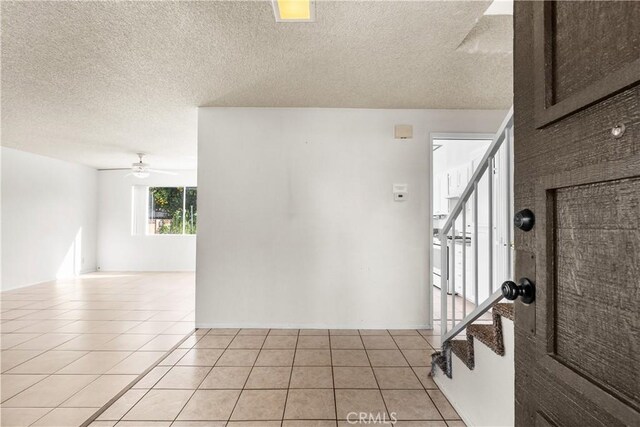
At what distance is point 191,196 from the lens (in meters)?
7.38

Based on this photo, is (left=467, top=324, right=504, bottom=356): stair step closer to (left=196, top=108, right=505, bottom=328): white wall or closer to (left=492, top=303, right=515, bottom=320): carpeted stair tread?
(left=492, top=303, right=515, bottom=320): carpeted stair tread

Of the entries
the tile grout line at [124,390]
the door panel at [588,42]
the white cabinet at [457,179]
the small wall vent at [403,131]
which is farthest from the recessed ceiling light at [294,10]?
the white cabinet at [457,179]

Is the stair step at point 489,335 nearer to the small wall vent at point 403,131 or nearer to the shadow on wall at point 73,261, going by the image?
the small wall vent at point 403,131

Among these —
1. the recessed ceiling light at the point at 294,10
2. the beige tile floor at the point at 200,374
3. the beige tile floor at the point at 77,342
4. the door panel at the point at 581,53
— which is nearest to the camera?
the door panel at the point at 581,53

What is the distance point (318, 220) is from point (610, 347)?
9.57ft

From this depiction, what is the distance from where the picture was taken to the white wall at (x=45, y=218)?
5195 millimetres

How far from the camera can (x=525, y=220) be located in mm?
761

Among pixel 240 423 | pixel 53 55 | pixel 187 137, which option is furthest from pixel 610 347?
pixel 187 137

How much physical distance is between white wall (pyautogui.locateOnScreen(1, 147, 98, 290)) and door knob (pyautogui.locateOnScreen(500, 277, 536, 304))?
7.17 meters

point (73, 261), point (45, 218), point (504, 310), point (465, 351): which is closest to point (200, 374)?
point (465, 351)

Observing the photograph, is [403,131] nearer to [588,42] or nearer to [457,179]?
[457,179]

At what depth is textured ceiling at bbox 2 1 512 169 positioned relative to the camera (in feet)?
6.30
